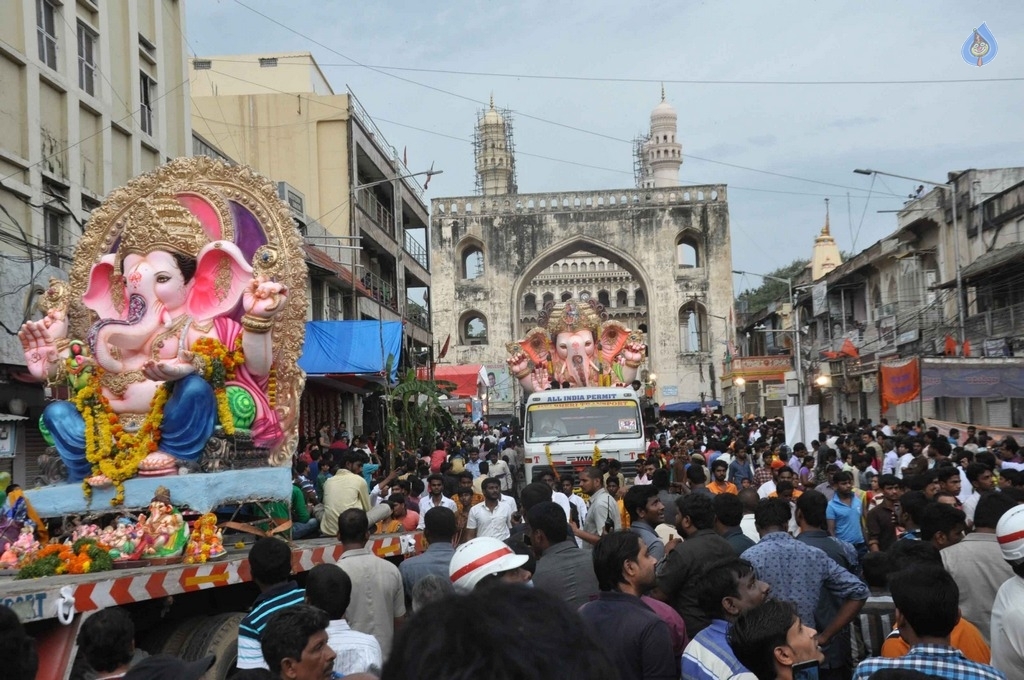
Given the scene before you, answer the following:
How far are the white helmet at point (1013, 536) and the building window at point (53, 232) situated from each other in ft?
45.6

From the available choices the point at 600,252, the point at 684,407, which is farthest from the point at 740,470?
the point at 600,252

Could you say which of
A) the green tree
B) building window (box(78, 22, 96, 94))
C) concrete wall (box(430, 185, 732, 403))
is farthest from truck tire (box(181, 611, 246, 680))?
concrete wall (box(430, 185, 732, 403))

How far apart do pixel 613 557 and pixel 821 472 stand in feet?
35.9

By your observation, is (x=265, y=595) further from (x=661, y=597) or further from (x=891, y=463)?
(x=891, y=463)

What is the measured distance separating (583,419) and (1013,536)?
43.3ft

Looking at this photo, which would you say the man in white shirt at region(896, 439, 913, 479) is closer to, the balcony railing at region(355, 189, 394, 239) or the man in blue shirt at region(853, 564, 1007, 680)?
the man in blue shirt at region(853, 564, 1007, 680)

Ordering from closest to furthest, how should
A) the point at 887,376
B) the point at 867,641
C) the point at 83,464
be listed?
1. the point at 867,641
2. the point at 83,464
3. the point at 887,376

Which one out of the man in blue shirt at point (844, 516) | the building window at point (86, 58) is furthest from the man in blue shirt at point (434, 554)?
the building window at point (86, 58)

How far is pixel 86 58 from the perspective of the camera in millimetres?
17656

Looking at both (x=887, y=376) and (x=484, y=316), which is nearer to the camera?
(x=887, y=376)

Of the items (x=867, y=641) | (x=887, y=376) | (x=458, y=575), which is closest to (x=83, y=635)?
(x=458, y=575)

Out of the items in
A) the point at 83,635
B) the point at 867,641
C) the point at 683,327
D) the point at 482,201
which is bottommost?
the point at 867,641

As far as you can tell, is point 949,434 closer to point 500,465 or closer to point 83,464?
point 500,465

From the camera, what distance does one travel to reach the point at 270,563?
5074mm
